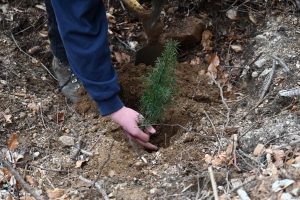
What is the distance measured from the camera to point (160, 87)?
93.1 inches

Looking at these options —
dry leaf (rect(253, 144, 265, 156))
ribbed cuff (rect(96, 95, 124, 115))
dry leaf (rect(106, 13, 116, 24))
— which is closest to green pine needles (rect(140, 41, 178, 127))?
ribbed cuff (rect(96, 95, 124, 115))

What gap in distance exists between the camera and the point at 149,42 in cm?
309

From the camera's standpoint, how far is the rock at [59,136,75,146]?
8.29 ft

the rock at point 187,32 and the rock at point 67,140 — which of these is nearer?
the rock at point 67,140

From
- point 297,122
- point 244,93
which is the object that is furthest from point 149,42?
point 297,122

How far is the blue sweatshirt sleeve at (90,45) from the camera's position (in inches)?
84.0

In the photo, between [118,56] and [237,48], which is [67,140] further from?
[237,48]

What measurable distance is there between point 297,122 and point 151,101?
2.54 feet

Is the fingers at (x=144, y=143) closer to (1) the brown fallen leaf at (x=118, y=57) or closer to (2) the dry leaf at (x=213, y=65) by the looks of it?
(2) the dry leaf at (x=213, y=65)

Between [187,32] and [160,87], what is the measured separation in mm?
988

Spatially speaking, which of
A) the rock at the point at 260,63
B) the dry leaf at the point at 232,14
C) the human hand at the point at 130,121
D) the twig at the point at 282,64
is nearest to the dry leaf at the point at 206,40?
the dry leaf at the point at 232,14

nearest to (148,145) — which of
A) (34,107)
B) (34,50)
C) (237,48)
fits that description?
(34,107)

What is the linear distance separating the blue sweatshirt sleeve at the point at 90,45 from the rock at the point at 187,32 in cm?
94

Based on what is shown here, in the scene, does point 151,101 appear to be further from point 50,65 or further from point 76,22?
point 50,65
